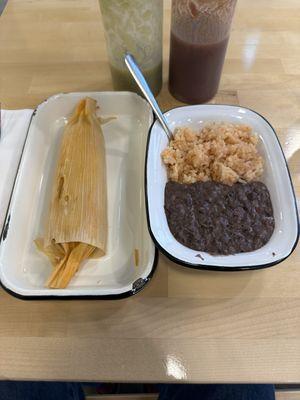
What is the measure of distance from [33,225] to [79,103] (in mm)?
361

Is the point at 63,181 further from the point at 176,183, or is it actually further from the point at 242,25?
the point at 242,25

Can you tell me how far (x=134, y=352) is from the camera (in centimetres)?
59

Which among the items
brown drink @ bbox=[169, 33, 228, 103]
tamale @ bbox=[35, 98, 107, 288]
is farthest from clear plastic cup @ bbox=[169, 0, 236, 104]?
tamale @ bbox=[35, 98, 107, 288]

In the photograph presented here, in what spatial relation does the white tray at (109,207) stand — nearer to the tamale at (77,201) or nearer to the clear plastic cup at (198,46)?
the tamale at (77,201)

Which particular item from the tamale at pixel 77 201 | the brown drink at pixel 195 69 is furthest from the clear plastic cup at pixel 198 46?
the tamale at pixel 77 201

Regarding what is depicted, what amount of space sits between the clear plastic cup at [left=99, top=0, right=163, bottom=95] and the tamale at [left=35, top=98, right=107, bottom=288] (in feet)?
0.42

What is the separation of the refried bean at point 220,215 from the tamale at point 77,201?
0.18 metres

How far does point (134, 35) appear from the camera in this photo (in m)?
0.76

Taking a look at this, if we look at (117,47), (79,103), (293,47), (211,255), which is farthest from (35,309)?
(293,47)

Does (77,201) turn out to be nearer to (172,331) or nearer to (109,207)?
(109,207)

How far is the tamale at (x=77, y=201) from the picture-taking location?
681 mm

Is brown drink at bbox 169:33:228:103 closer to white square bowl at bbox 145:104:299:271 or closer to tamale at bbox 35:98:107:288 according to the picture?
white square bowl at bbox 145:104:299:271

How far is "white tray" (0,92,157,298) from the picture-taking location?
24.9 inches

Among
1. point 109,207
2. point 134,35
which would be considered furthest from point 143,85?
point 109,207
